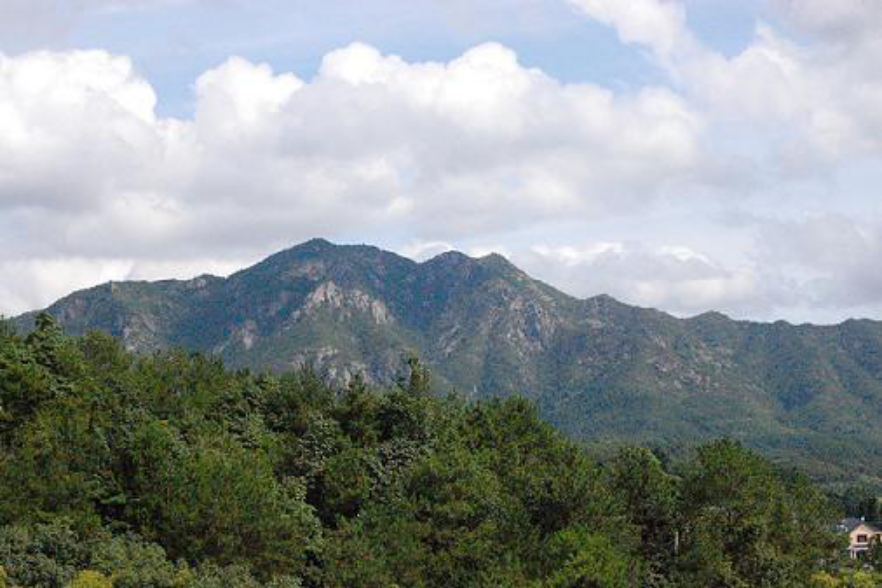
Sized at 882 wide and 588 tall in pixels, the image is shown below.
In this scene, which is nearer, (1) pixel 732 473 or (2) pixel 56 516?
(2) pixel 56 516

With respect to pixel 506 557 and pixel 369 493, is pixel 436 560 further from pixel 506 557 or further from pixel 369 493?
pixel 369 493

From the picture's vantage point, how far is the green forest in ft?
165

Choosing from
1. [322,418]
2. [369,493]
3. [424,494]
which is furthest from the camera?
[322,418]

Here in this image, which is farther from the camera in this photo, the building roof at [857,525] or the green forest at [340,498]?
the building roof at [857,525]

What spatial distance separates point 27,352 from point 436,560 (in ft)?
99.6

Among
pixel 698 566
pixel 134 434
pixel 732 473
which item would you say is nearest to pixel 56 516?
pixel 134 434

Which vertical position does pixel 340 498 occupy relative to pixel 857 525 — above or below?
above

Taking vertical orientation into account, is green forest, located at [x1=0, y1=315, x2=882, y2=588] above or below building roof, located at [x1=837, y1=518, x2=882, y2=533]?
above

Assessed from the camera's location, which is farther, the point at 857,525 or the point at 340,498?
the point at 857,525

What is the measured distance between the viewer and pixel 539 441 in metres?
82.8

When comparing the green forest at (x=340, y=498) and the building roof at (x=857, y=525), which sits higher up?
the green forest at (x=340, y=498)

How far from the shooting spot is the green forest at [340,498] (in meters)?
50.2

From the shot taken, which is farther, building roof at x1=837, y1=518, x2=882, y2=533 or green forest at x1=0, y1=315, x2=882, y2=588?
building roof at x1=837, y1=518, x2=882, y2=533

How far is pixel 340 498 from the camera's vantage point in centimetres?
6600
